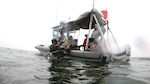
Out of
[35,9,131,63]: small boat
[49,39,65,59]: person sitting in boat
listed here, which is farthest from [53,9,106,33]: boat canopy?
[49,39,65,59]: person sitting in boat

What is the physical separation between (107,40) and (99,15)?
2.08 meters

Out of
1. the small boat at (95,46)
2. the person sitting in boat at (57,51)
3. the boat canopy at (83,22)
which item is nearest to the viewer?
the small boat at (95,46)

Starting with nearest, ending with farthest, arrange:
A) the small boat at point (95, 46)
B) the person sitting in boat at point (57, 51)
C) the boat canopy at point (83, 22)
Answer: the small boat at point (95, 46), the person sitting in boat at point (57, 51), the boat canopy at point (83, 22)

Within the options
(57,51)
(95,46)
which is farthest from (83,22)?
(57,51)

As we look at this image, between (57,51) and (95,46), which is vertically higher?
(95,46)

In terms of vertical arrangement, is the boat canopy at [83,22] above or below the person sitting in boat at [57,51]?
above

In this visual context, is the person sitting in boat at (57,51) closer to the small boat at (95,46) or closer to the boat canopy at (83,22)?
the small boat at (95,46)

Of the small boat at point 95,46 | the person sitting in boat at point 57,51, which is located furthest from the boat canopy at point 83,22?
the person sitting in boat at point 57,51

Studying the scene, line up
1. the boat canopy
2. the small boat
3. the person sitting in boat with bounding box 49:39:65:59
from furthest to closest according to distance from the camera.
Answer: the boat canopy → the person sitting in boat with bounding box 49:39:65:59 → the small boat

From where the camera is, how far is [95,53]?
14.7 meters

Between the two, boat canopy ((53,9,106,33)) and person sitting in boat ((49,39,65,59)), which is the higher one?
boat canopy ((53,9,106,33))

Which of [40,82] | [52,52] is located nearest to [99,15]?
[52,52]

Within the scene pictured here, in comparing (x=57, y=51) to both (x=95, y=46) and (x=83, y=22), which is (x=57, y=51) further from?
(x=83, y=22)

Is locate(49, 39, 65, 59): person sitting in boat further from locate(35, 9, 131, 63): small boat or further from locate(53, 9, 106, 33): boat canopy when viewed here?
locate(53, 9, 106, 33): boat canopy
